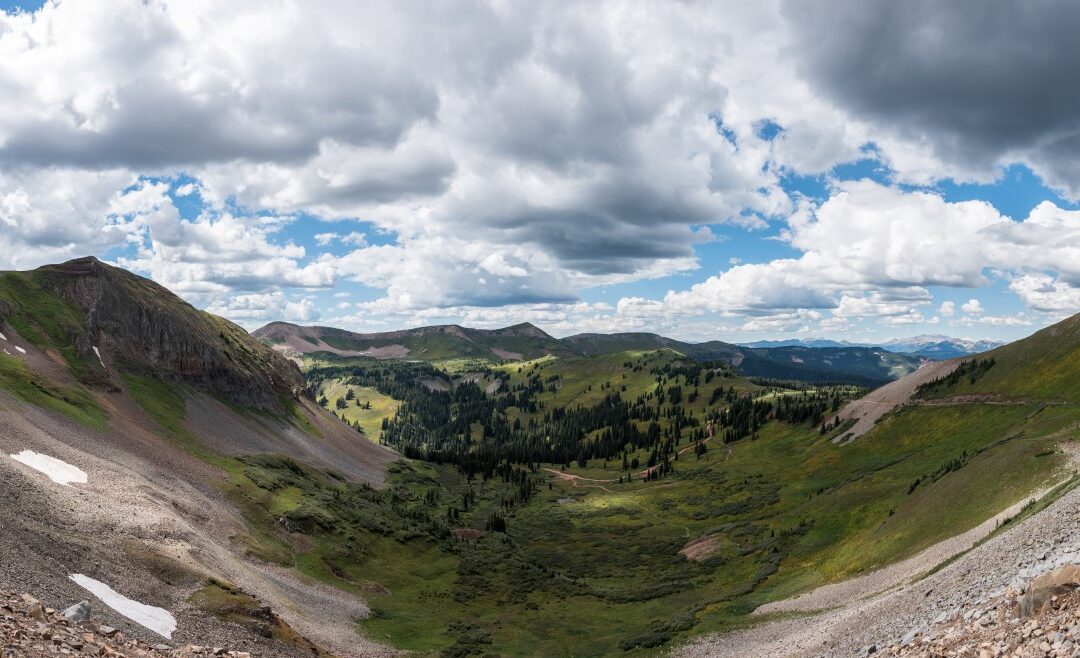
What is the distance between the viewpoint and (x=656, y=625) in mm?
61906

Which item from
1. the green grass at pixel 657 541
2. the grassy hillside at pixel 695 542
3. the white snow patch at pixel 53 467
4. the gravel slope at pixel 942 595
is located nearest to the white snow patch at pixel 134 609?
the white snow patch at pixel 53 467

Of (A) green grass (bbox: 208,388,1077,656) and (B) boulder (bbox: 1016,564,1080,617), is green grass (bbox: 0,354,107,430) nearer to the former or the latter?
(A) green grass (bbox: 208,388,1077,656)

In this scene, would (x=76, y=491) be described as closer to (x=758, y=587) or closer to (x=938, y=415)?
(x=758, y=587)

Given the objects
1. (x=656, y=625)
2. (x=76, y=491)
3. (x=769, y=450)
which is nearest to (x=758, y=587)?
(x=656, y=625)

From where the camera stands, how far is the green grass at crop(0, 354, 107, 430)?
276 feet

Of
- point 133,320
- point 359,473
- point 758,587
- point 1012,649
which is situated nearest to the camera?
point 1012,649

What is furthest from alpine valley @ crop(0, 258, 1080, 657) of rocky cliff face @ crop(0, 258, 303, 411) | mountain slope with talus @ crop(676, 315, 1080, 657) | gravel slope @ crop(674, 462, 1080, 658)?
rocky cliff face @ crop(0, 258, 303, 411)

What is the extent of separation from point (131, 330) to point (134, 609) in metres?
119

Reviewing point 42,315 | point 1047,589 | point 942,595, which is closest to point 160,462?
point 42,315

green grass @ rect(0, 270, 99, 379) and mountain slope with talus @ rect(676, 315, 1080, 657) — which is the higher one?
green grass @ rect(0, 270, 99, 379)

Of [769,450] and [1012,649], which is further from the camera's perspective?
[769,450]

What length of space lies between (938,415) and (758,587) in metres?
101

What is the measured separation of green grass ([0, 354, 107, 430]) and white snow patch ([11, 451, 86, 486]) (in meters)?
26.7

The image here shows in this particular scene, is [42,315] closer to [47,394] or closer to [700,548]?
[47,394]
